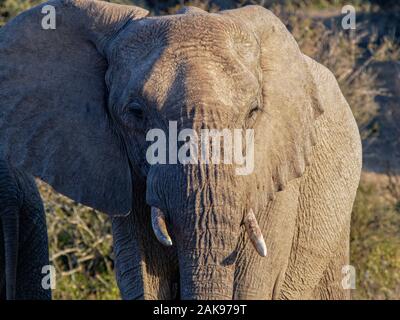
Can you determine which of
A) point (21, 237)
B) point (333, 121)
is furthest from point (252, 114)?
point (21, 237)

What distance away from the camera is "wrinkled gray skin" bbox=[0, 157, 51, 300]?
5.79 m

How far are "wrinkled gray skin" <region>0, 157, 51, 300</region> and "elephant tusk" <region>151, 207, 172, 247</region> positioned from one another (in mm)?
1343

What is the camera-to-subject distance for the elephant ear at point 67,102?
499 centimetres

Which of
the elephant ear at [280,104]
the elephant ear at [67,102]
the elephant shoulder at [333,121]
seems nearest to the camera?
the elephant ear at [280,104]

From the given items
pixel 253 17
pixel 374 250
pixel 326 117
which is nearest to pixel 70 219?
pixel 374 250

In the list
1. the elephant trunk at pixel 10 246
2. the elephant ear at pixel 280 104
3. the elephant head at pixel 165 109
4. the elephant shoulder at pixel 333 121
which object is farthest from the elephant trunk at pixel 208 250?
the elephant trunk at pixel 10 246

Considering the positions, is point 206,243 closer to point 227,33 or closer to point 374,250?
point 227,33

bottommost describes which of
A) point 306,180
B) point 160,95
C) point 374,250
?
point 374,250

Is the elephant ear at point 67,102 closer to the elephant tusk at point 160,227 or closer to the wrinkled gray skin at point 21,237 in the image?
the elephant tusk at point 160,227

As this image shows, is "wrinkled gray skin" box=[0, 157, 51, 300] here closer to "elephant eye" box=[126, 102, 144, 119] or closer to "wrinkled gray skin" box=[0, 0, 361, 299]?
"wrinkled gray skin" box=[0, 0, 361, 299]

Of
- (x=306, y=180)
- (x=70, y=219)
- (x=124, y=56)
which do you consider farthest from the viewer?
(x=70, y=219)
